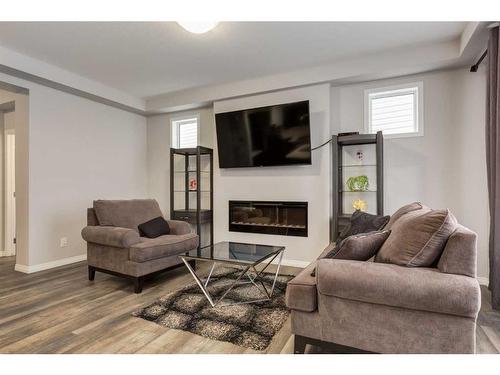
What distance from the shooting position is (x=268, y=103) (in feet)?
13.6

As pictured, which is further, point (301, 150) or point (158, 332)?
point (301, 150)

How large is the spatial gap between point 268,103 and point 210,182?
1621 millimetres

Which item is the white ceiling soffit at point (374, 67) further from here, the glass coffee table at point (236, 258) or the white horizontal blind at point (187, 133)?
the glass coffee table at point (236, 258)

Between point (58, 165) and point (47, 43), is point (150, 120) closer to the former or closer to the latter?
point (58, 165)

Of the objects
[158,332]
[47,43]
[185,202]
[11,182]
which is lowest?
[158,332]

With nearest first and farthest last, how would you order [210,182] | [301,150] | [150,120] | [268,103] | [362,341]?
[362,341]
[301,150]
[268,103]
[210,182]
[150,120]

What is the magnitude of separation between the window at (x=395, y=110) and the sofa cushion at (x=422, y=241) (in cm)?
225

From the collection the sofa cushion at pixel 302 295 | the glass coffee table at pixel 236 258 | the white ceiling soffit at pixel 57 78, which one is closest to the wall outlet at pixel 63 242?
the white ceiling soffit at pixel 57 78

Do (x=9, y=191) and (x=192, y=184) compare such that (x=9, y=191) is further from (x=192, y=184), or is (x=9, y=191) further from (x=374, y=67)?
(x=374, y=67)

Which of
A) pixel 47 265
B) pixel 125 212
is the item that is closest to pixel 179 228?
pixel 125 212

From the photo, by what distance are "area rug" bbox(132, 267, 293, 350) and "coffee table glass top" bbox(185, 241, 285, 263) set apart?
397 mm

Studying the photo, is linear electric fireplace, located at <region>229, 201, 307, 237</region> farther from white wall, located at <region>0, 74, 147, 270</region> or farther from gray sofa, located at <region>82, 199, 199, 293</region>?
white wall, located at <region>0, 74, 147, 270</region>

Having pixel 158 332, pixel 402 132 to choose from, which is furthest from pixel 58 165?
pixel 402 132
